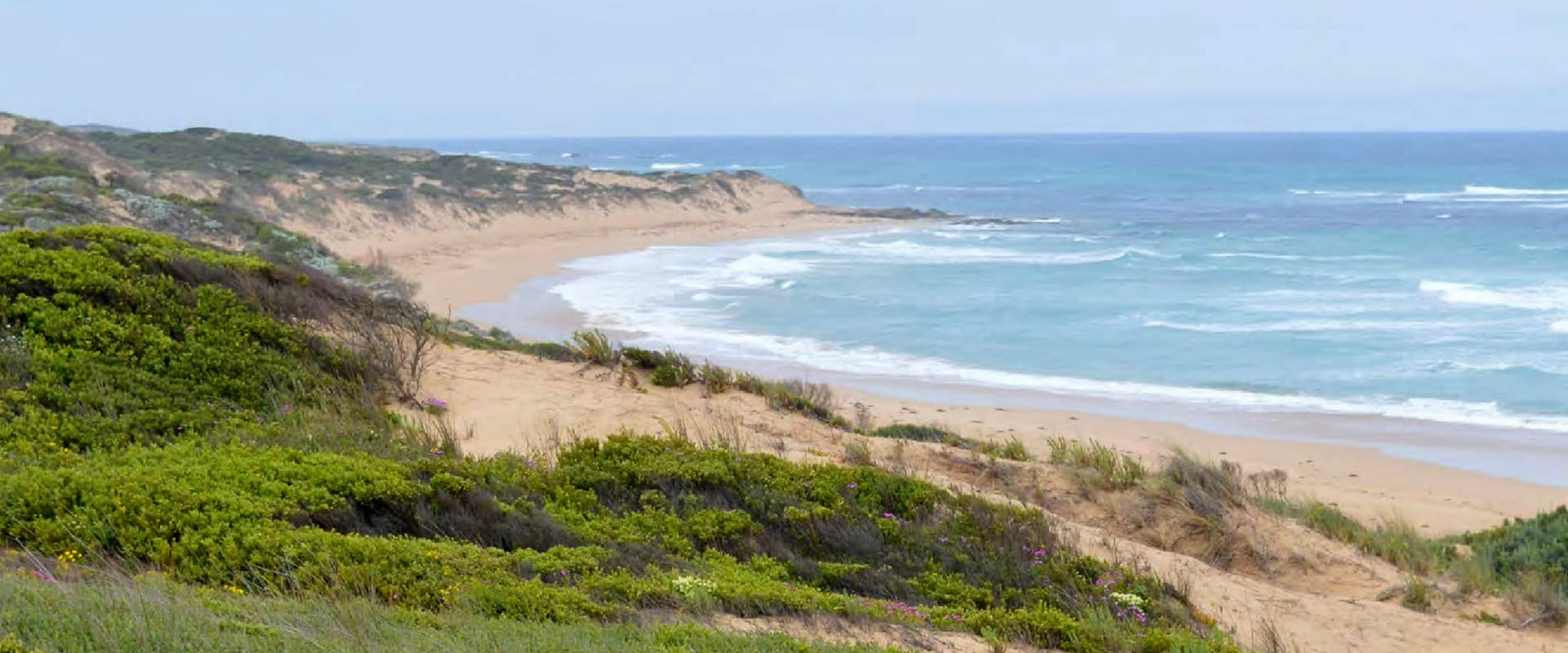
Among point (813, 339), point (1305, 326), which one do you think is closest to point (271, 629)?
point (813, 339)

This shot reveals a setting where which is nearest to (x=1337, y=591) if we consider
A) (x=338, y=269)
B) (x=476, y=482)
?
(x=476, y=482)

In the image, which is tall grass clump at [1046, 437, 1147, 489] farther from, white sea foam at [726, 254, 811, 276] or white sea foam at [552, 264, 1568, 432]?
white sea foam at [726, 254, 811, 276]

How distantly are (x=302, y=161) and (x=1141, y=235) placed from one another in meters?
35.9

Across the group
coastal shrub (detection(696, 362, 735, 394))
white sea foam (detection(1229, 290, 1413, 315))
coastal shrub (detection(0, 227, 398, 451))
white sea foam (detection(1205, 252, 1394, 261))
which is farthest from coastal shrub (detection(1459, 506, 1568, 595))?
white sea foam (detection(1205, 252, 1394, 261))

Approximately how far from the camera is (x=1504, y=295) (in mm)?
27656

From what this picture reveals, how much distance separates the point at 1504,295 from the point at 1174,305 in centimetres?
801

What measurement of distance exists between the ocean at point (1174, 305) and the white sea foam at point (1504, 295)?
3.6 inches

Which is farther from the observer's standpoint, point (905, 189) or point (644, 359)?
point (905, 189)

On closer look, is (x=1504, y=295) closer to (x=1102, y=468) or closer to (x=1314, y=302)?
(x=1314, y=302)

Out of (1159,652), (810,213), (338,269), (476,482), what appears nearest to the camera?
(1159,652)

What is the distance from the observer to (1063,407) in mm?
17531

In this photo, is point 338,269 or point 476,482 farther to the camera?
point 338,269

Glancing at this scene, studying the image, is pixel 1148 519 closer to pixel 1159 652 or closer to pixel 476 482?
pixel 1159 652

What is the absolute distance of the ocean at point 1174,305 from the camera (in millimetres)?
18781
